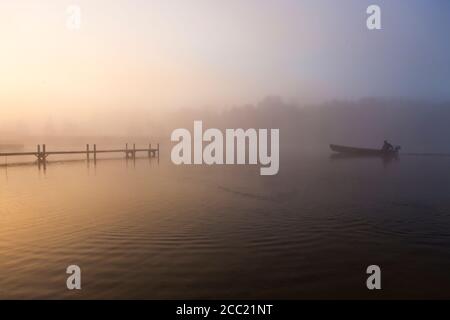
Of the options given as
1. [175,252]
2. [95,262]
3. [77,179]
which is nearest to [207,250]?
[175,252]

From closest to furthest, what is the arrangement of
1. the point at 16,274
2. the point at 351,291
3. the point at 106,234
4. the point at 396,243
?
the point at 351,291, the point at 16,274, the point at 396,243, the point at 106,234

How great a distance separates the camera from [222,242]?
35.4 feet

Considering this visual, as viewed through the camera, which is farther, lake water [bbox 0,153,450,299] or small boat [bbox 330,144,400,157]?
small boat [bbox 330,144,400,157]

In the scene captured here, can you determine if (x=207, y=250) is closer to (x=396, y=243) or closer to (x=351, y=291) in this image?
(x=351, y=291)

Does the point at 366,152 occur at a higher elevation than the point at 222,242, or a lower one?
higher

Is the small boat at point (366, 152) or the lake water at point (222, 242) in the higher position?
the small boat at point (366, 152)

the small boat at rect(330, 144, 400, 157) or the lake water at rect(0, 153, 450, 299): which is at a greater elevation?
the small boat at rect(330, 144, 400, 157)

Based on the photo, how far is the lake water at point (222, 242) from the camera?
303 inches

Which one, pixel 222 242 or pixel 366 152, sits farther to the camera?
pixel 366 152

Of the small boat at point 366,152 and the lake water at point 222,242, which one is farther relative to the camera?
the small boat at point 366,152

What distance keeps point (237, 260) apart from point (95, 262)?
3.55 metres

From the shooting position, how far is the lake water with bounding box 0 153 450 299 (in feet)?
25.3
